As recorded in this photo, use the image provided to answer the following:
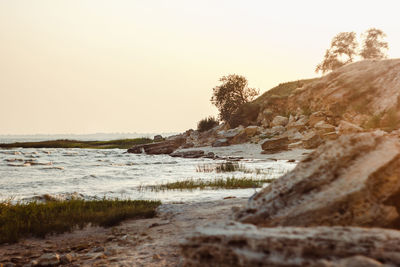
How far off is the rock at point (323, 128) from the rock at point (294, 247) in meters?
33.7

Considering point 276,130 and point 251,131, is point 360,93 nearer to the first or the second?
point 276,130

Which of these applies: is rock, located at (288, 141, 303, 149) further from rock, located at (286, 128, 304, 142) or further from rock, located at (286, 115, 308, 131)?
rock, located at (286, 115, 308, 131)

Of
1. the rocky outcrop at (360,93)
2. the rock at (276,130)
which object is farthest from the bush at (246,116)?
the rocky outcrop at (360,93)

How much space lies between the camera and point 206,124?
79312 millimetres

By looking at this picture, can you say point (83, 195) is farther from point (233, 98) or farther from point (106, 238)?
point (233, 98)

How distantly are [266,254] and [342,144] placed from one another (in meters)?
2.57

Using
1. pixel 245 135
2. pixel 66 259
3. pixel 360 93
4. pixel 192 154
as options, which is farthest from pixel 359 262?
pixel 245 135

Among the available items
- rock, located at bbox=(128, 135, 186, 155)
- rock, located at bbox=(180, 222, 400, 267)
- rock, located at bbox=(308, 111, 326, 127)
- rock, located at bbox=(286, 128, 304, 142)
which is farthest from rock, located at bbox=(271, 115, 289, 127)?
rock, located at bbox=(180, 222, 400, 267)

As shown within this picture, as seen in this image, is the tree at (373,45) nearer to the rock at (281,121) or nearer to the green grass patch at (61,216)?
the rock at (281,121)

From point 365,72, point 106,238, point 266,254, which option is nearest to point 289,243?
point 266,254

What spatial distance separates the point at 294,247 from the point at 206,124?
76310 millimetres

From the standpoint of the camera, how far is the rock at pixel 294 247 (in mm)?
2969

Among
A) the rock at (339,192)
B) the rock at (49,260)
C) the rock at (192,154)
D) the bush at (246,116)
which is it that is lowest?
the rock at (49,260)

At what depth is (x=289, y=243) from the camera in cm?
312
